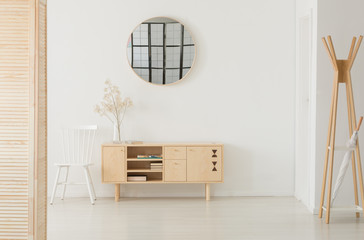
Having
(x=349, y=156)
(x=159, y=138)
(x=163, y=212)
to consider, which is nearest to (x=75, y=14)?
(x=159, y=138)

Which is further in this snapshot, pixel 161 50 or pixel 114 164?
pixel 161 50

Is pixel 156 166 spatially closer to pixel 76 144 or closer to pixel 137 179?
pixel 137 179

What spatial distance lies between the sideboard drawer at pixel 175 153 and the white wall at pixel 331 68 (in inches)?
58.9

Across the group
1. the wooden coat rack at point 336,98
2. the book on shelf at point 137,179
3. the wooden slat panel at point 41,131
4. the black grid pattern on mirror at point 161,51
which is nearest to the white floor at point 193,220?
the book on shelf at point 137,179

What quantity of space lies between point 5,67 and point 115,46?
2819mm

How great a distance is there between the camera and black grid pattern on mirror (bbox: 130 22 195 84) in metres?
6.11

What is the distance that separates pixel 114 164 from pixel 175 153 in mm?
698

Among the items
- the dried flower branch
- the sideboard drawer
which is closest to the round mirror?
the dried flower branch

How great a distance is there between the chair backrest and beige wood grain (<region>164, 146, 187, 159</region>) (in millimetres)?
975

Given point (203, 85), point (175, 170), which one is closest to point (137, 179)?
point (175, 170)

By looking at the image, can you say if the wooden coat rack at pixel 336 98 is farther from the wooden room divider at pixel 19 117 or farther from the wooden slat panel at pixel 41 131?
the wooden room divider at pixel 19 117

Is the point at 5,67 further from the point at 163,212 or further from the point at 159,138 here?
the point at 159,138

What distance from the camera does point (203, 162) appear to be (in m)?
5.75

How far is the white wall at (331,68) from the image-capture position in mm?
5051
